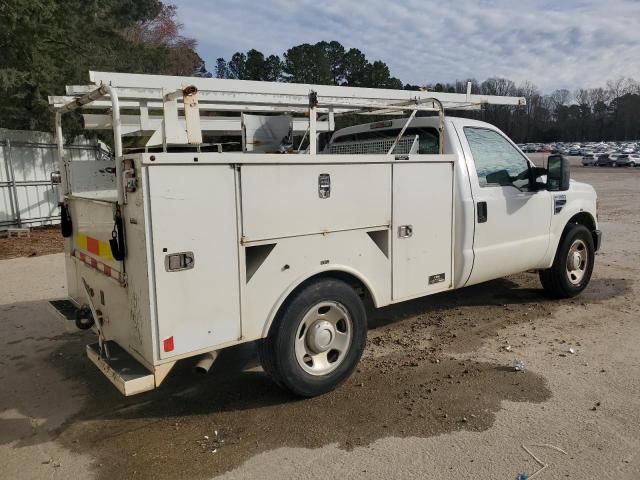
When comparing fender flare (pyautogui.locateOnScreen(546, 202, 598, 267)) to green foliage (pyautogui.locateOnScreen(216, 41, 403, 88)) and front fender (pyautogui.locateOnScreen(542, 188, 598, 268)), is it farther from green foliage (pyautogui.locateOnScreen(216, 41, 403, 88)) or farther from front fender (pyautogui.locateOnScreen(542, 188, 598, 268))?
→ green foliage (pyautogui.locateOnScreen(216, 41, 403, 88))

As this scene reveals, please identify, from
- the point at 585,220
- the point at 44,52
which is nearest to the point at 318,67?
the point at 44,52

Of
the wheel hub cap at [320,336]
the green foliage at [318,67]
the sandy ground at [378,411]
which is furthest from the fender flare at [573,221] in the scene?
the green foliage at [318,67]

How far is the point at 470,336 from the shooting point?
5418mm

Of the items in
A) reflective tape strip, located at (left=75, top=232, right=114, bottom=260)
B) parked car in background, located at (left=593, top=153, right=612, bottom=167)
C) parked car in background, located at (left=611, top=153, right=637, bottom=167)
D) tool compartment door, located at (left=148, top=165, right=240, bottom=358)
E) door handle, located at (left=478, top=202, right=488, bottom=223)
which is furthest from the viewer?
parked car in background, located at (left=593, top=153, right=612, bottom=167)

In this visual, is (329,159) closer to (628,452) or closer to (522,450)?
(522,450)

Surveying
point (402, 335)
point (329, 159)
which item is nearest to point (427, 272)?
point (402, 335)

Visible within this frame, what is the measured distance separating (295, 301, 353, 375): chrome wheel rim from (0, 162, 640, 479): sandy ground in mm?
268

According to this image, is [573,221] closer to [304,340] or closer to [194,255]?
[304,340]

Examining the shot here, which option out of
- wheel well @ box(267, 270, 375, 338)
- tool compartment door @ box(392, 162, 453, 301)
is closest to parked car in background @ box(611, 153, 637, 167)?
tool compartment door @ box(392, 162, 453, 301)

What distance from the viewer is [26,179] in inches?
539

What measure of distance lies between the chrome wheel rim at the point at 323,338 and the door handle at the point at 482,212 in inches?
73.0

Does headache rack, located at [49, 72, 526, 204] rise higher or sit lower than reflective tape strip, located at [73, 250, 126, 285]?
higher

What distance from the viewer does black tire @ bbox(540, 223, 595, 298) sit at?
20.7 ft

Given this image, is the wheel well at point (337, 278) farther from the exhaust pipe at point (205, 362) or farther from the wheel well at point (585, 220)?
the wheel well at point (585, 220)
